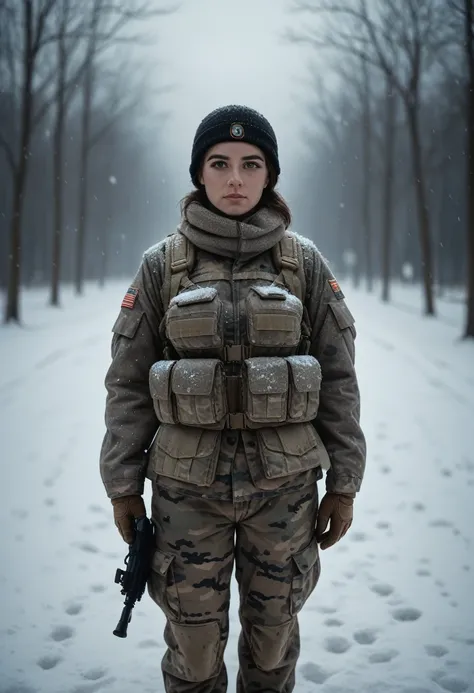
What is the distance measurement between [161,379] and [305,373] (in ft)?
1.66

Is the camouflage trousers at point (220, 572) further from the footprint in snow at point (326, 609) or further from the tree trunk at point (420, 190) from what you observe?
the tree trunk at point (420, 190)

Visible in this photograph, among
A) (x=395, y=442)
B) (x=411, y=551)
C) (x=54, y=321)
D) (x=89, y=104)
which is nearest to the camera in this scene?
(x=411, y=551)

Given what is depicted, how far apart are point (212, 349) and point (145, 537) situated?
74cm

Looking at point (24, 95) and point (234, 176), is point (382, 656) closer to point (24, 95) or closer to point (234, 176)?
point (234, 176)

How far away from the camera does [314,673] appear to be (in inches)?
98.6

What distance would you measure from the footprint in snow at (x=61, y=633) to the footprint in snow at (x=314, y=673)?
1248 millimetres

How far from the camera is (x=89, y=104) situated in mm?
19109

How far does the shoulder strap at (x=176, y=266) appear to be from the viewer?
74.0 inches

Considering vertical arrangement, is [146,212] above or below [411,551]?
above

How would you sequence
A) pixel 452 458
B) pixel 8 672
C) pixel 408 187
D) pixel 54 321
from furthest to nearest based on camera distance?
pixel 408 187 → pixel 54 321 → pixel 452 458 → pixel 8 672

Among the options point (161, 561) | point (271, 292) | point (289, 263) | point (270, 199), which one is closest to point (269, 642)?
point (161, 561)

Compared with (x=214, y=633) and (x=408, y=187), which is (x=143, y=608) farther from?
(x=408, y=187)

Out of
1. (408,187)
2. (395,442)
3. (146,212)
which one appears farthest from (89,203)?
(395,442)

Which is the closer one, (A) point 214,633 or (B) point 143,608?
Result: (A) point 214,633
